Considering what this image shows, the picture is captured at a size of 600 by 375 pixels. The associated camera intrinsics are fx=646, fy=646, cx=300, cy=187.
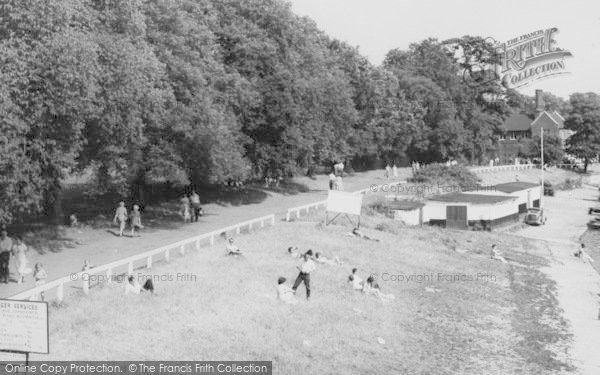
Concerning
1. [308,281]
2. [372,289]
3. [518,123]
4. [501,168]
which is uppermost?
[518,123]

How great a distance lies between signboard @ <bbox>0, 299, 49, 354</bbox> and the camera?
12.2 m

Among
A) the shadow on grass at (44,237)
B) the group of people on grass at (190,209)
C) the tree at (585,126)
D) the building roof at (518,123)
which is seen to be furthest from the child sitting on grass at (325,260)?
the building roof at (518,123)

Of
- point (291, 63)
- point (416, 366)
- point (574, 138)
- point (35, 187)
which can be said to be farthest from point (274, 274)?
point (574, 138)

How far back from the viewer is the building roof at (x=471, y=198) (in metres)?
54.5

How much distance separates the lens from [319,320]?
22.0 meters

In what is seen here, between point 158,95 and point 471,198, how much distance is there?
110 feet

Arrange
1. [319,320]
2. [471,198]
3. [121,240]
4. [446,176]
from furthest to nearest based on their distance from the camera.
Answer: [446,176] < [471,198] < [121,240] < [319,320]

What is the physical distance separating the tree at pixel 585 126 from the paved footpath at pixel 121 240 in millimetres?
78384

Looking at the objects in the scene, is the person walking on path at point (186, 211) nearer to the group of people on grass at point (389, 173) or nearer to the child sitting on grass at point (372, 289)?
the child sitting on grass at point (372, 289)

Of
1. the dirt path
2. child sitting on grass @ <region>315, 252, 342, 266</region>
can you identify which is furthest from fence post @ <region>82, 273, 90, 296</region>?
the dirt path

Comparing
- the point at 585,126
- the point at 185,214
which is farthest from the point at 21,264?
the point at 585,126

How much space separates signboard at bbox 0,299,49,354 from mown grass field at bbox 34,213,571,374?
363 centimetres

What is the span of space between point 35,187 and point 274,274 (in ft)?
33.5

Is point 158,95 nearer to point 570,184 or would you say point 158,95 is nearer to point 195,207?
point 195,207
